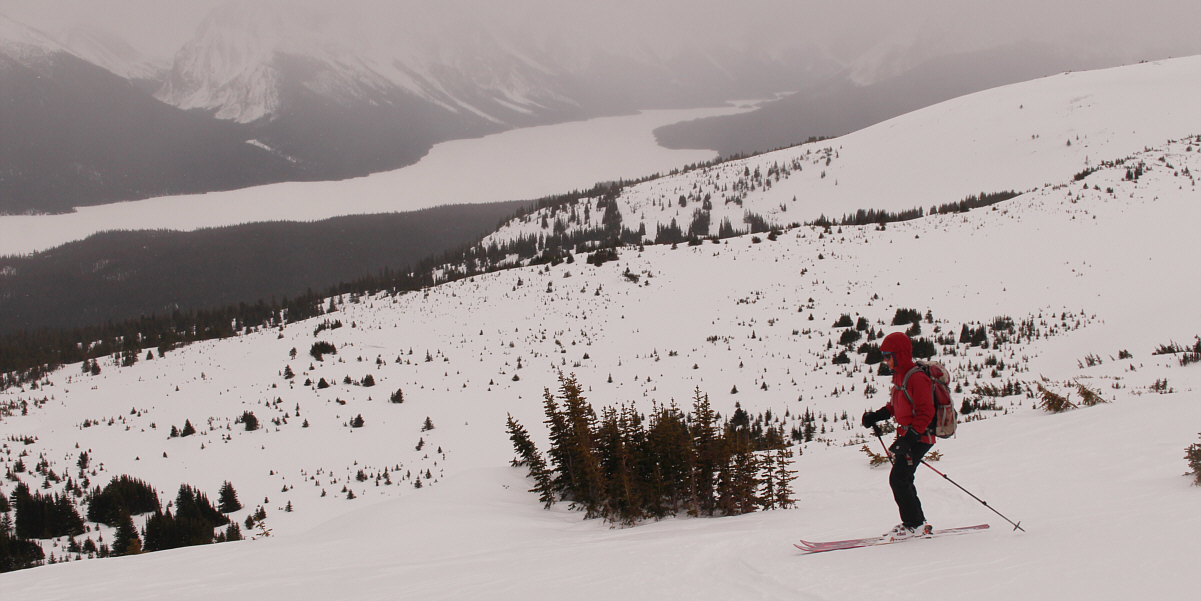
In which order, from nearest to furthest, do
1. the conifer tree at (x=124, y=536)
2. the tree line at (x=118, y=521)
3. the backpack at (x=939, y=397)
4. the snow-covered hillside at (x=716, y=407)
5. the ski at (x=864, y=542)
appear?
the snow-covered hillside at (x=716, y=407), the backpack at (x=939, y=397), the ski at (x=864, y=542), the tree line at (x=118, y=521), the conifer tree at (x=124, y=536)

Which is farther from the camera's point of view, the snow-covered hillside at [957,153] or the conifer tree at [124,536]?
the snow-covered hillside at [957,153]

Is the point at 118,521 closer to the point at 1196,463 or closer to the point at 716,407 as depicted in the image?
the point at 716,407

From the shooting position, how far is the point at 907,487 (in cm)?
556

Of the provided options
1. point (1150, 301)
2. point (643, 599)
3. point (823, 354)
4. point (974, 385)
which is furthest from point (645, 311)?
point (643, 599)

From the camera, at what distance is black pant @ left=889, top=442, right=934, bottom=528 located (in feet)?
18.0

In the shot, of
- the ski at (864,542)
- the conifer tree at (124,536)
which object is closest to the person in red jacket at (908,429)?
the ski at (864,542)

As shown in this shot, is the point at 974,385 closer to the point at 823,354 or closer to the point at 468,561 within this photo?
the point at 823,354

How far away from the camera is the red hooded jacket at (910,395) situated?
5.35m

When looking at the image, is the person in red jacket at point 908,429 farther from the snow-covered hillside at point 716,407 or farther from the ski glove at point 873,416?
the snow-covered hillside at point 716,407

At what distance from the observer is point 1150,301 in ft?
61.6

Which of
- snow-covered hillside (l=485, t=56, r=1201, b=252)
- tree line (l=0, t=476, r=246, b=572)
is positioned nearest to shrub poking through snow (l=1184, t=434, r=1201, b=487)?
tree line (l=0, t=476, r=246, b=572)

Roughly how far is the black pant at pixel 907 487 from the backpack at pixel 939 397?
0.76 feet

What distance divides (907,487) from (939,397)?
3.01ft

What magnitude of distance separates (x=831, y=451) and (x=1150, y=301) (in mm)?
14573
